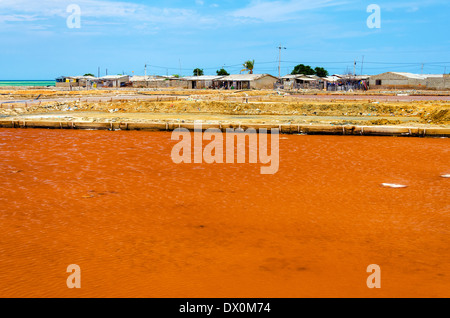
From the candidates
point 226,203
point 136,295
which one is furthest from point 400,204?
point 136,295

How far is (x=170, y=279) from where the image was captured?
4.43m

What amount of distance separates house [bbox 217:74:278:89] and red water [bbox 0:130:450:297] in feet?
198

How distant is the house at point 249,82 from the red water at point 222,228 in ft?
198

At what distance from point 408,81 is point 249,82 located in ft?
83.5

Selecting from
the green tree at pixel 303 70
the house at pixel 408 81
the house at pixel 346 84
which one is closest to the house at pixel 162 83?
the house at pixel 346 84

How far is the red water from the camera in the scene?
14.3ft

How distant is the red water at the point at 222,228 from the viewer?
172 inches

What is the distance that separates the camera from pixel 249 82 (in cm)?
7031

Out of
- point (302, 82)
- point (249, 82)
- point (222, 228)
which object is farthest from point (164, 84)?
point (222, 228)

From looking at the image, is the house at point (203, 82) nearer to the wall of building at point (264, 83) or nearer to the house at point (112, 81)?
the wall of building at point (264, 83)

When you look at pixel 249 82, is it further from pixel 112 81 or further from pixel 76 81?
pixel 76 81

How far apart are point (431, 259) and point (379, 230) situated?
1.01 metres

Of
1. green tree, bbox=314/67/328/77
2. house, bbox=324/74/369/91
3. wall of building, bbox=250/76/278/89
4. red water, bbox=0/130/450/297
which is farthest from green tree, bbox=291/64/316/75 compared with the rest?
red water, bbox=0/130/450/297
